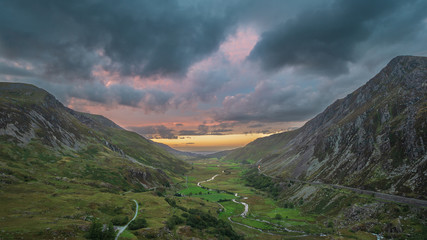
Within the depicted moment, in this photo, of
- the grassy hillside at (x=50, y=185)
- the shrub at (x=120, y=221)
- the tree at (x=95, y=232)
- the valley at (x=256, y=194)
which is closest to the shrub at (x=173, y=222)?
the valley at (x=256, y=194)

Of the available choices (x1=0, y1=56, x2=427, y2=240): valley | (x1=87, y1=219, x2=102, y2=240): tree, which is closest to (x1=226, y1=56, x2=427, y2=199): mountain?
(x1=0, y1=56, x2=427, y2=240): valley

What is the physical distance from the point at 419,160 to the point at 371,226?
40442 millimetres

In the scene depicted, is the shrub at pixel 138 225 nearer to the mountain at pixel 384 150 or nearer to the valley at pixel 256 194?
the valley at pixel 256 194

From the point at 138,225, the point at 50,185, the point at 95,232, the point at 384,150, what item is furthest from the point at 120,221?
the point at 384,150

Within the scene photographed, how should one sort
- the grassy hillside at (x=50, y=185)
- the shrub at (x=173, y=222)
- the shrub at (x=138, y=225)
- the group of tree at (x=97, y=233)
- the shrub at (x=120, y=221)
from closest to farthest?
the group of tree at (x=97, y=233) → the grassy hillside at (x=50, y=185) → the shrub at (x=138, y=225) → the shrub at (x=120, y=221) → the shrub at (x=173, y=222)

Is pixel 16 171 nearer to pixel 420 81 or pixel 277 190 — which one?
pixel 277 190

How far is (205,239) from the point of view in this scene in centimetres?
7112

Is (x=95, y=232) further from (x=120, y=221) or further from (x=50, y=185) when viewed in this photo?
(x=50, y=185)

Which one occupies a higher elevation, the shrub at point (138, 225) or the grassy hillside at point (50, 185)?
the grassy hillside at point (50, 185)

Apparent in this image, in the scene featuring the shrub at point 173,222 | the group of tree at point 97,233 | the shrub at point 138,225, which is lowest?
the shrub at point 173,222

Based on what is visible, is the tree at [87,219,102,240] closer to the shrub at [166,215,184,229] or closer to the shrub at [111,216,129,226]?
the shrub at [111,216,129,226]

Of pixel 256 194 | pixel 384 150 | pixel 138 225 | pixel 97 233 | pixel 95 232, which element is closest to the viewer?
pixel 95 232

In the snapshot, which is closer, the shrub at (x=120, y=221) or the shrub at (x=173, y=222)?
the shrub at (x=120, y=221)

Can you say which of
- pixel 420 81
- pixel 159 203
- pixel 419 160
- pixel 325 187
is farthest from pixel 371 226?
pixel 420 81
